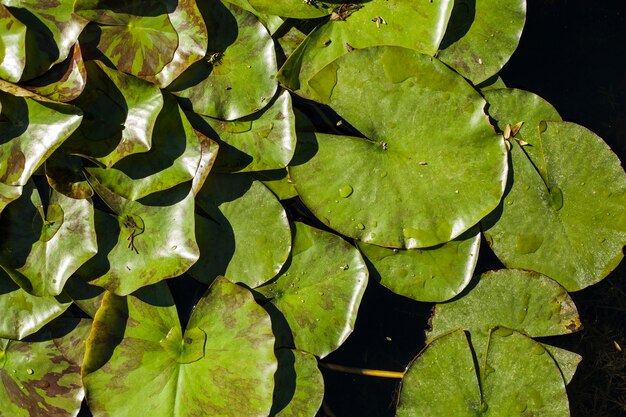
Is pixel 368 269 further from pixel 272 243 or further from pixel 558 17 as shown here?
pixel 558 17

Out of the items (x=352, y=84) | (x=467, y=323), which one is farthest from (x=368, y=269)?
(x=352, y=84)

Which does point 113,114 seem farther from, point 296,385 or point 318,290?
point 296,385

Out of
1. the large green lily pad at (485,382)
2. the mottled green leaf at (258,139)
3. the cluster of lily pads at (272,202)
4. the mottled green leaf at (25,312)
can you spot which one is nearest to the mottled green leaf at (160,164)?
the cluster of lily pads at (272,202)

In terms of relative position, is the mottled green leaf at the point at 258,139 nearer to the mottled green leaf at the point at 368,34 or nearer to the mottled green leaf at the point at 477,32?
the mottled green leaf at the point at 368,34

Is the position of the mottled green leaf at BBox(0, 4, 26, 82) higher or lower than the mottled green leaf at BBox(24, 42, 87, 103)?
higher

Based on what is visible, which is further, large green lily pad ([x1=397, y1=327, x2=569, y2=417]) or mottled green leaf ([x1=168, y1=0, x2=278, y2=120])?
large green lily pad ([x1=397, y1=327, x2=569, y2=417])

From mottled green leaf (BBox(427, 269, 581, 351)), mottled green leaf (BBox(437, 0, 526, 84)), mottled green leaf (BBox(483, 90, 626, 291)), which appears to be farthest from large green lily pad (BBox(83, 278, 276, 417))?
mottled green leaf (BBox(437, 0, 526, 84))

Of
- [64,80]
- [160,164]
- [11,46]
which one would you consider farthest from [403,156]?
[11,46]

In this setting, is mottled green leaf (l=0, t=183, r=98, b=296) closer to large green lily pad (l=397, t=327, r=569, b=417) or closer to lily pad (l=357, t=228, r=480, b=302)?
lily pad (l=357, t=228, r=480, b=302)
